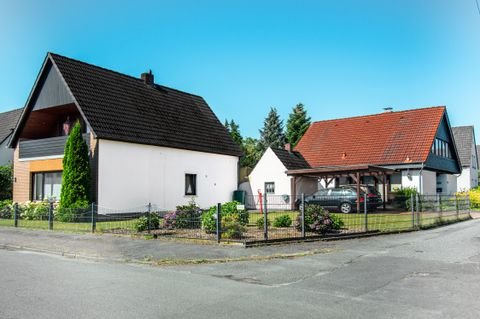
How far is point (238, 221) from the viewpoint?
14.1m

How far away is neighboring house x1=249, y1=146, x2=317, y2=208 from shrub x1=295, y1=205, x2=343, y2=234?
15645 millimetres

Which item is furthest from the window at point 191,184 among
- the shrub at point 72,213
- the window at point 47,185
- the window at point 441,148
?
the window at point 441,148

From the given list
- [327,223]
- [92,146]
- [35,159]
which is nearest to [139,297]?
[327,223]

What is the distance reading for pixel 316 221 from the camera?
567 inches

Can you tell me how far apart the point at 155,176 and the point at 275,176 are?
32.4 ft

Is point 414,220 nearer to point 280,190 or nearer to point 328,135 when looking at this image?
→ point 280,190

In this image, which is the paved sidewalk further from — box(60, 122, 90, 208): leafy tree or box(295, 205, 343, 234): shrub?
box(60, 122, 90, 208): leafy tree

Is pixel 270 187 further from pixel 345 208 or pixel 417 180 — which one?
pixel 417 180

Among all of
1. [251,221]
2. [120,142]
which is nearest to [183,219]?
[251,221]

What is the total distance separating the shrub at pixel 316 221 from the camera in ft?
47.2

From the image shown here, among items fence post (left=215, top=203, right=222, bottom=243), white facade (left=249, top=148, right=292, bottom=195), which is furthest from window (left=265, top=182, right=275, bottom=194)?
fence post (left=215, top=203, right=222, bottom=243)

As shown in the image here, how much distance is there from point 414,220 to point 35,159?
20062 millimetres

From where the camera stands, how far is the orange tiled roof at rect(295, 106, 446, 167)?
30862 mm

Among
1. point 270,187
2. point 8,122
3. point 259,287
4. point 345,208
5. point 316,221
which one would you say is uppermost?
point 8,122
